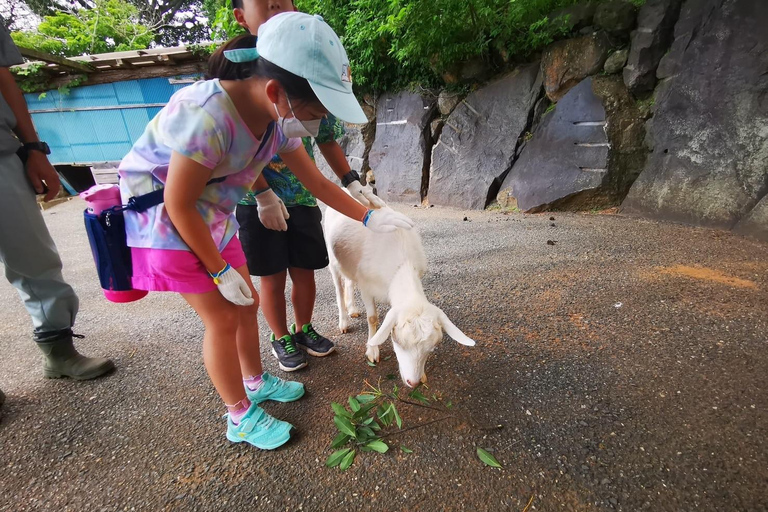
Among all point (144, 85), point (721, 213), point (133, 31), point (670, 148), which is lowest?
point (721, 213)

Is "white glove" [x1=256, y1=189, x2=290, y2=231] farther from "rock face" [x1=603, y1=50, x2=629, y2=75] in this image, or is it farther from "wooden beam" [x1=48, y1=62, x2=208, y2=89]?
"wooden beam" [x1=48, y1=62, x2=208, y2=89]

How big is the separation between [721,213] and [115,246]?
21.7ft

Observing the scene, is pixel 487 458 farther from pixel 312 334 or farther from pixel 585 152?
pixel 585 152

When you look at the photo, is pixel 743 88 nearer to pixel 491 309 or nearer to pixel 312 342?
pixel 491 309

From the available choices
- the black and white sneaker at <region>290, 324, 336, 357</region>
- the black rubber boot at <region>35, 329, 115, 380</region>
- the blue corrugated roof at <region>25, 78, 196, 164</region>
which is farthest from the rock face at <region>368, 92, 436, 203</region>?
the black rubber boot at <region>35, 329, 115, 380</region>

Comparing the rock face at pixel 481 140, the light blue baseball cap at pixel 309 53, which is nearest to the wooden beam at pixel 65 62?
the rock face at pixel 481 140

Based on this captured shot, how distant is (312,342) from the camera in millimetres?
2889

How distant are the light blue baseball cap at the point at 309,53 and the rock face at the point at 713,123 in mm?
5613

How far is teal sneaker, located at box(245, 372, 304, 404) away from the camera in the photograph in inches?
91.6

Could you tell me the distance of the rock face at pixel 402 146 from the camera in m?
8.89

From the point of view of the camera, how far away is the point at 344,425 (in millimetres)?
2014

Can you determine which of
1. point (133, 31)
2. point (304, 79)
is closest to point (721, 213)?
point (304, 79)

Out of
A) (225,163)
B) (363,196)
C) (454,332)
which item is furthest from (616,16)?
(225,163)

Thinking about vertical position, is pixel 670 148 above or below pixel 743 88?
below
